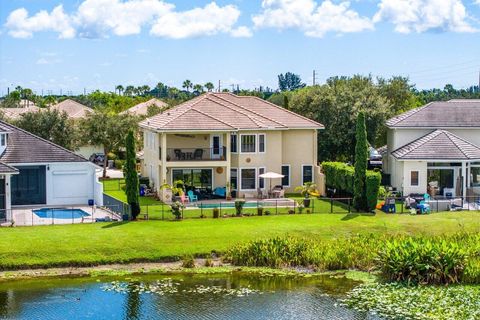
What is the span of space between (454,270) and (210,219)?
50.1 ft

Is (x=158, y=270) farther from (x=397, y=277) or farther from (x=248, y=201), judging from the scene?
(x=248, y=201)

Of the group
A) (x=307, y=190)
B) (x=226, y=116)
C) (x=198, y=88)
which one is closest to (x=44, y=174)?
(x=226, y=116)

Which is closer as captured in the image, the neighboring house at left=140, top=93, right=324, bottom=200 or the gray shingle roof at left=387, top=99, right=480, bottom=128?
Answer: the neighboring house at left=140, top=93, right=324, bottom=200

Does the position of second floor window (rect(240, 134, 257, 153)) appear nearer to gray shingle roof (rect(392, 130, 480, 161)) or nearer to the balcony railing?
the balcony railing

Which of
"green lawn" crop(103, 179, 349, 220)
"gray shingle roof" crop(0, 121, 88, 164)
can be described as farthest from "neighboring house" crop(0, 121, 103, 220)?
"green lawn" crop(103, 179, 349, 220)

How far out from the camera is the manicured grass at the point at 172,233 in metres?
38.1

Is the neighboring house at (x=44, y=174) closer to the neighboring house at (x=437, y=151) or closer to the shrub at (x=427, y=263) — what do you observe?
the neighboring house at (x=437, y=151)

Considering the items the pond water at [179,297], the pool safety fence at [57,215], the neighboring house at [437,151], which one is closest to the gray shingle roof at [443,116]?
the neighboring house at [437,151]

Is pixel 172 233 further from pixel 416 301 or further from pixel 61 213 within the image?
pixel 416 301

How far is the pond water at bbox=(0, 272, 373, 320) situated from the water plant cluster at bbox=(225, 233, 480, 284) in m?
1.76

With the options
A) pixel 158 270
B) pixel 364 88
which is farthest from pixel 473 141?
pixel 158 270

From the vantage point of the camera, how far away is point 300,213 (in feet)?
157

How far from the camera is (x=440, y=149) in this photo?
55594mm

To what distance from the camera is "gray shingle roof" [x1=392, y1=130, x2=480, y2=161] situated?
180ft
